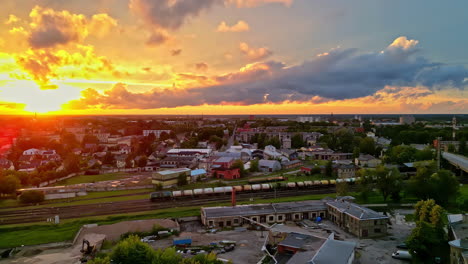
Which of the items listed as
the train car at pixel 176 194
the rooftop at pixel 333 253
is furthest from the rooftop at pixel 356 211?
the train car at pixel 176 194

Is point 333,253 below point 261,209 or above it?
above

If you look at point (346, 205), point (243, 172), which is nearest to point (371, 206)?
point (346, 205)

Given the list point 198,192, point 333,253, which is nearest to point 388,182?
point 333,253

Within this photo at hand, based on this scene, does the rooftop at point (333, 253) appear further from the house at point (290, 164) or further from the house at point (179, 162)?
the house at point (179, 162)

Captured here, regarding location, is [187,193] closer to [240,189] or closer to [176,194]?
[176,194]

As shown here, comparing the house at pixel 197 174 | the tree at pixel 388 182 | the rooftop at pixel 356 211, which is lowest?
the house at pixel 197 174

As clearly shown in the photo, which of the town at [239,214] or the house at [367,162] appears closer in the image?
the town at [239,214]
